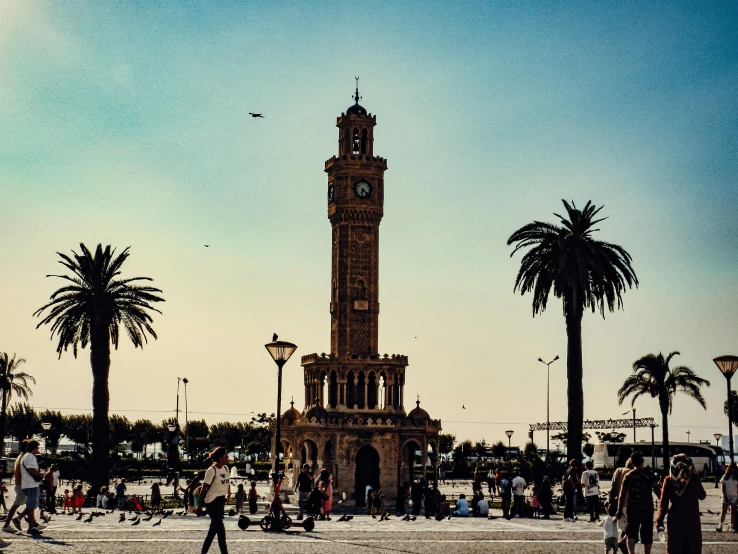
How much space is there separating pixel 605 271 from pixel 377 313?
80.9 feet

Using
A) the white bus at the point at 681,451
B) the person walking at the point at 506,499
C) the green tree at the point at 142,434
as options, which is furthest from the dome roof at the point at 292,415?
the green tree at the point at 142,434

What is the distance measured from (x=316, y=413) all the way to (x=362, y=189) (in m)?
16.3

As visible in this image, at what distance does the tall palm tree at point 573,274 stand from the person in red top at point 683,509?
103ft

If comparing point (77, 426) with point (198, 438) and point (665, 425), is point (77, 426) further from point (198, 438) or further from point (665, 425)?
point (665, 425)

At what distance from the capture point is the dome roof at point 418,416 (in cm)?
6769

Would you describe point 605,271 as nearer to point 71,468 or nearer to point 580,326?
point 580,326

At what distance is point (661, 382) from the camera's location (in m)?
69.7

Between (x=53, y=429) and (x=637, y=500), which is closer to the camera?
(x=637, y=500)

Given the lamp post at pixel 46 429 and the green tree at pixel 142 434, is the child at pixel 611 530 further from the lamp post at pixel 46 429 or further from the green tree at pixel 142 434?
the green tree at pixel 142 434

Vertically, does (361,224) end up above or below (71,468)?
above

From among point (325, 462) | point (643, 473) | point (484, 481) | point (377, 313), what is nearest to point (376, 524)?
point (643, 473)

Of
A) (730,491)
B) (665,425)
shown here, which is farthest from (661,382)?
(730,491)

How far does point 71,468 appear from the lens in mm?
51188

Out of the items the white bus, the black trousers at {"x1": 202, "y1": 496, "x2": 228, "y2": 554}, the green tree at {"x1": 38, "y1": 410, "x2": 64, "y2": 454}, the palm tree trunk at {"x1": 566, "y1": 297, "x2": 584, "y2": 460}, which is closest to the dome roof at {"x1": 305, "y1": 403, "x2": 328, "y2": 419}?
the palm tree trunk at {"x1": 566, "y1": 297, "x2": 584, "y2": 460}
